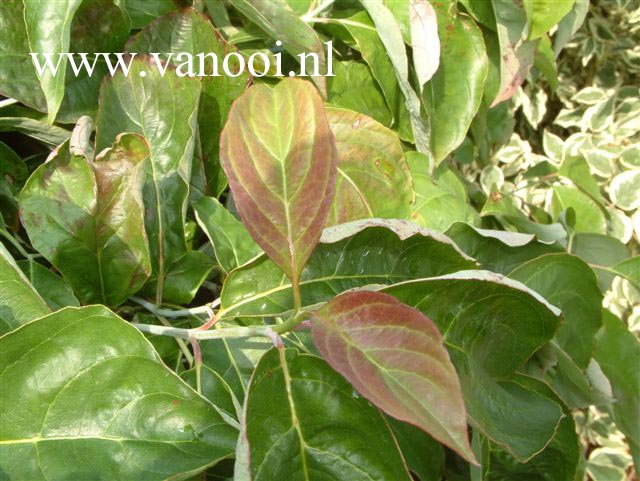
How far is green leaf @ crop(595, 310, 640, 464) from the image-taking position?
919mm

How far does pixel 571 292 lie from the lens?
33.0 inches

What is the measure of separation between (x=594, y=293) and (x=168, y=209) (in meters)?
0.50

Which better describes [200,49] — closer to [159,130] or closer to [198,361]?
[159,130]

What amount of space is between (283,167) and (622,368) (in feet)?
2.02

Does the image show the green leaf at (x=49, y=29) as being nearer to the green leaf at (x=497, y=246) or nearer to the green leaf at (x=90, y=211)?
the green leaf at (x=90, y=211)

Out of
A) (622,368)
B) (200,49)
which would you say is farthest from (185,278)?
(622,368)

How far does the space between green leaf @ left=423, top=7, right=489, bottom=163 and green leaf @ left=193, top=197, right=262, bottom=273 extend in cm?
30

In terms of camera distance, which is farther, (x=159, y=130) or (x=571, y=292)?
(x=571, y=292)

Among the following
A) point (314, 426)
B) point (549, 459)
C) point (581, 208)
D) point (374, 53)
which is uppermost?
point (374, 53)

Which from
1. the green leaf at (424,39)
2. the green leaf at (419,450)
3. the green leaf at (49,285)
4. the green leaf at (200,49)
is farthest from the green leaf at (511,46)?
the green leaf at (49,285)

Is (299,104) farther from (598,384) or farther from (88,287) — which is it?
(598,384)

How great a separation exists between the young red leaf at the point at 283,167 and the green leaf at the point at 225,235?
0.19 m

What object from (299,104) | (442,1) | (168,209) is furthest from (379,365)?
(442,1)

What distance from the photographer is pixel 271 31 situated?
812 mm
